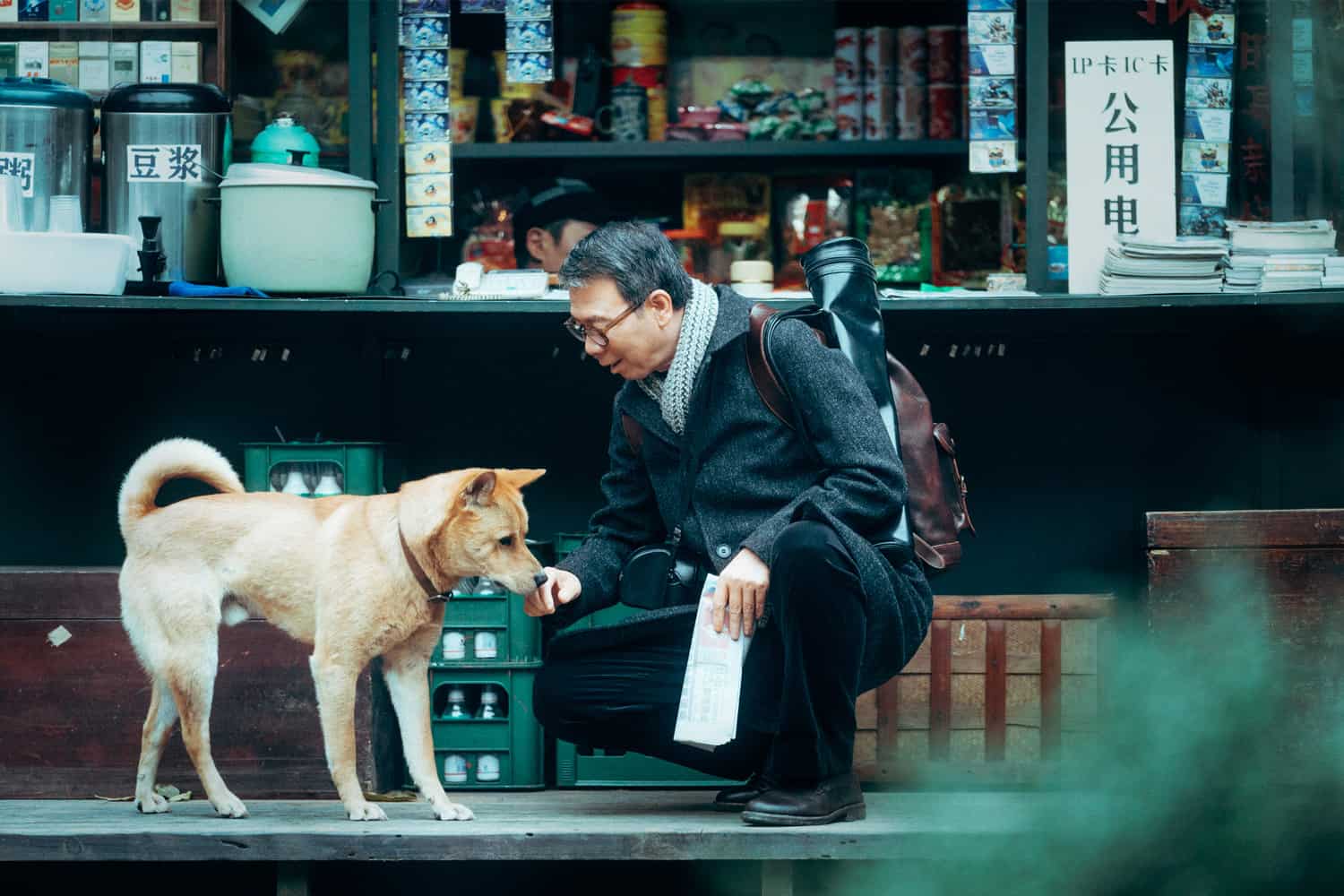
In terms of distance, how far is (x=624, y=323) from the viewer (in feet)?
10.7

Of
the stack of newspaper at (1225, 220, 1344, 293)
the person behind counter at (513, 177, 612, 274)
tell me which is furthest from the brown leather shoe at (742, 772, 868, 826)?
the person behind counter at (513, 177, 612, 274)

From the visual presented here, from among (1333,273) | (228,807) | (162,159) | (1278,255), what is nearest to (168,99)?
(162,159)

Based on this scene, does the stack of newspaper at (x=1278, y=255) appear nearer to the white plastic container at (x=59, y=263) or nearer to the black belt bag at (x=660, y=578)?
the black belt bag at (x=660, y=578)

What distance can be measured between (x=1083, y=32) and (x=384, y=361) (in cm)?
271

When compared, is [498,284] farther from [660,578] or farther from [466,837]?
[466,837]

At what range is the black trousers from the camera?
3094mm

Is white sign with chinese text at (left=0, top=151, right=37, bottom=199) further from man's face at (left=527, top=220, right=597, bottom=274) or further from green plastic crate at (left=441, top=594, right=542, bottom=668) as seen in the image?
green plastic crate at (left=441, top=594, right=542, bottom=668)

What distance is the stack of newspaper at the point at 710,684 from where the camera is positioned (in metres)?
3.05

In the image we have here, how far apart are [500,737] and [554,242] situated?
1.89 meters

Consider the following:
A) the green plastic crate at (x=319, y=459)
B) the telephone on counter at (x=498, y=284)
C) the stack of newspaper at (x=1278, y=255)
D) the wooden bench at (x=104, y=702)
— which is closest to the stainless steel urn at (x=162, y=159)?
the green plastic crate at (x=319, y=459)

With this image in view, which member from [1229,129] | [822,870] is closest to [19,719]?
[822,870]

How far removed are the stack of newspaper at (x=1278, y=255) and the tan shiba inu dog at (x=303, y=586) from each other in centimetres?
225

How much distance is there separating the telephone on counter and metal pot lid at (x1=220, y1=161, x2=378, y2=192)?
0.38 m

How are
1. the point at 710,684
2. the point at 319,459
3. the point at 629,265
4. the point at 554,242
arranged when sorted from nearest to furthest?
the point at 710,684 → the point at 629,265 → the point at 319,459 → the point at 554,242
